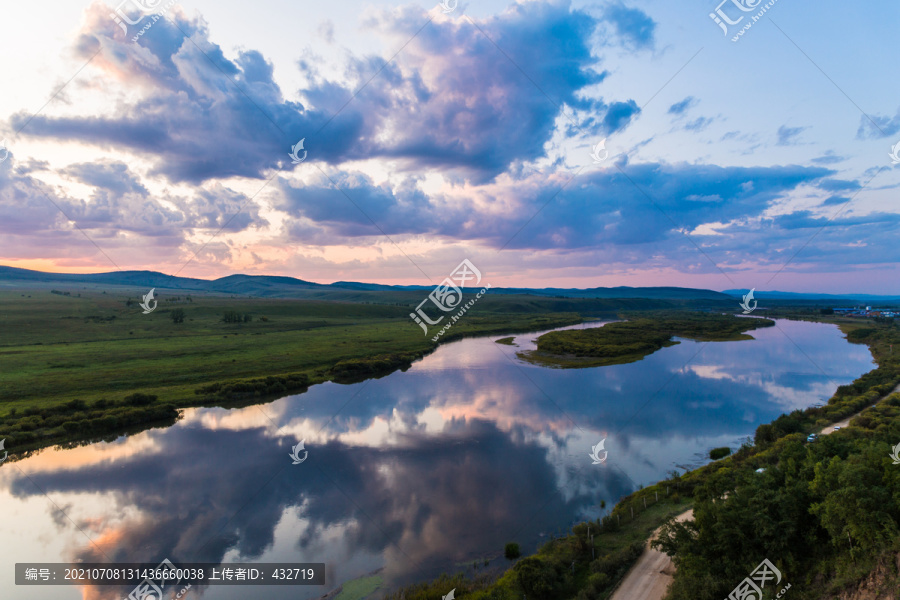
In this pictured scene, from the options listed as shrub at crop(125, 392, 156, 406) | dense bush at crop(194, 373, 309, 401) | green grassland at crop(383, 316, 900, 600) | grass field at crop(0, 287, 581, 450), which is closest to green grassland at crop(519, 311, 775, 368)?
grass field at crop(0, 287, 581, 450)

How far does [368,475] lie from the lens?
72.3 ft

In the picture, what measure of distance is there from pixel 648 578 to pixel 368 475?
13.9 m

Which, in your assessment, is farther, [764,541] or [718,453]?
[718,453]

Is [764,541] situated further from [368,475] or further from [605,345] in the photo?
[605,345]

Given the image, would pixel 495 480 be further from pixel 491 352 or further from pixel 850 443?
pixel 491 352

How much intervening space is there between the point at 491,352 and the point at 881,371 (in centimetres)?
4265

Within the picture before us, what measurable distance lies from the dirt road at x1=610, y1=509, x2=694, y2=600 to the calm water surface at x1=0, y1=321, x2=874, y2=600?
356cm

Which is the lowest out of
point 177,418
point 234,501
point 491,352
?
point 234,501

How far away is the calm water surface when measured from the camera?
1591 cm

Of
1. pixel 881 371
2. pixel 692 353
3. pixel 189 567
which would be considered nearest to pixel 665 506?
pixel 189 567

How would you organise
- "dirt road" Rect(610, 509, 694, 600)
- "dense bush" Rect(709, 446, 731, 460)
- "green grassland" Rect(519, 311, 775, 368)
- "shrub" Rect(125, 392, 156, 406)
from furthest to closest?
"green grassland" Rect(519, 311, 775, 368) → "shrub" Rect(125, 392, 156, 406) → "dense bush" Rect(709, 446, 731, 460) → "dirt road" Rect(610, 509, 694, 600)

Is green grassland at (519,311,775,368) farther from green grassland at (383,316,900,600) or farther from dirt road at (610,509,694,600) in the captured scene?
dirt road at (610,509,694,600)

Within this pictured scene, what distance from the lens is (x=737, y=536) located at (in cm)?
1215

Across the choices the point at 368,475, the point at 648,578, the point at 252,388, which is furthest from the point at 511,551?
the point at 252,388
